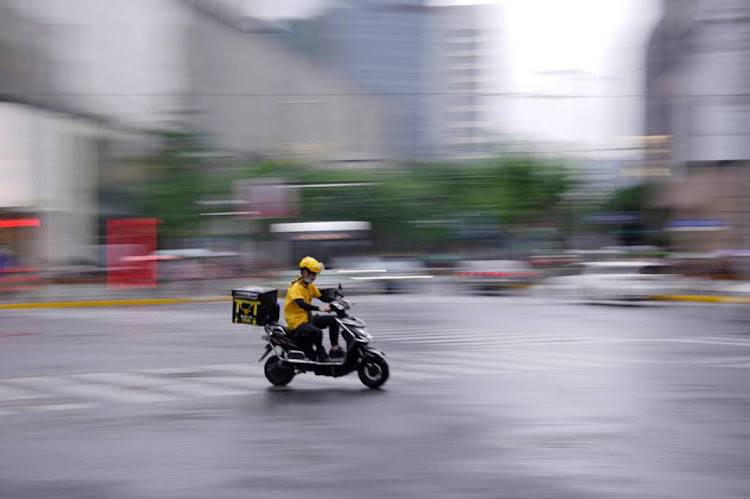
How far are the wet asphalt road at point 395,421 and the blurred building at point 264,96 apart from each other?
2154 inches

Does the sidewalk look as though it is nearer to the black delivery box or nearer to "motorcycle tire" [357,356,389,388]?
"motorcycle tire" [357,356,389,388]

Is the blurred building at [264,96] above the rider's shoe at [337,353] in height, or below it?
above

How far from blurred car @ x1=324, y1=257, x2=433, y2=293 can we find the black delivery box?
23962 mm

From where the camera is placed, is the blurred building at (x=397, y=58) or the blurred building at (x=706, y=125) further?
the blurred building at (x=397, y=58)

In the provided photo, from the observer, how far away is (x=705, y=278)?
38.7 m

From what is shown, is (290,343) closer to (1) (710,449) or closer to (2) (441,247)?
(1) (710,449)

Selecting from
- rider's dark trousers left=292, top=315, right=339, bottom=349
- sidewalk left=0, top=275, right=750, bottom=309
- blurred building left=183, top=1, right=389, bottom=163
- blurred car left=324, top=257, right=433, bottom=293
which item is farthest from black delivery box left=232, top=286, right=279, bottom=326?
blurred building left=183, top=1, right=389, bottom=163

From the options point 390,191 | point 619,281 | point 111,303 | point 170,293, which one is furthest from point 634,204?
point 111,303

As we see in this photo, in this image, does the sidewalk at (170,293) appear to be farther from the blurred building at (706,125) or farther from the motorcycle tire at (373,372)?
the motorcycle tire at (373,372)

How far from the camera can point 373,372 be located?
11609 mm

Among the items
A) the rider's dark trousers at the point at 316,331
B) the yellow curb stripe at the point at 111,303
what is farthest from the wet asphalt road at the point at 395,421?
the yellow curb stripe at the point at 111,303

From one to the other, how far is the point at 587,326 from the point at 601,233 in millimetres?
38873

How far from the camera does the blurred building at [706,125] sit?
51.0 metres

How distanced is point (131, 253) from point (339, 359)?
87.1ft
